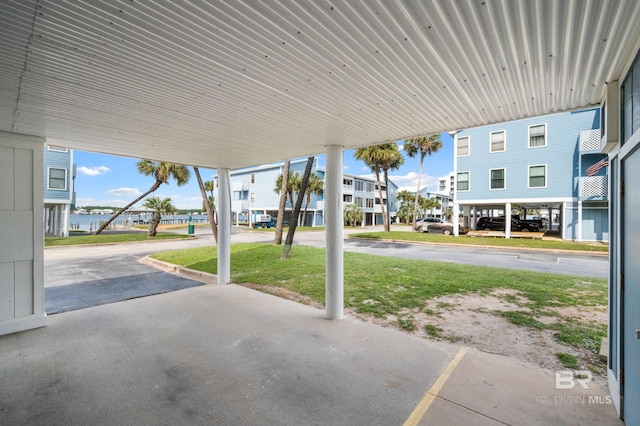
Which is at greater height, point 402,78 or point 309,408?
point 402,78

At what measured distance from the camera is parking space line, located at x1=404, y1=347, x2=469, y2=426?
103 inches

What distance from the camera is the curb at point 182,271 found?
8414mm

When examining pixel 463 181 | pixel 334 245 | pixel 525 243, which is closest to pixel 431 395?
pixel 334 245

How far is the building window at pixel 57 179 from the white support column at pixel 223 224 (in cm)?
1963

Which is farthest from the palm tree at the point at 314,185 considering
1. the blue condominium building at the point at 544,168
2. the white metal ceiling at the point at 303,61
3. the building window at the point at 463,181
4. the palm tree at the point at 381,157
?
the white metal ceiling at the point at 303,61

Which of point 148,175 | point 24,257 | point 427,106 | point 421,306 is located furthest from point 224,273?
point 148,175

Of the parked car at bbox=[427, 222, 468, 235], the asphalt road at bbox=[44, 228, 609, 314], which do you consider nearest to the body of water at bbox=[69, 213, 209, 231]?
the asphalt road at bbox=[44, 228, 609, 314]

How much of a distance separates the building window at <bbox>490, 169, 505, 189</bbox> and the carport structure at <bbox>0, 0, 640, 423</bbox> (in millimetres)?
17765

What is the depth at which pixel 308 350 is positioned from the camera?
13.1 ft

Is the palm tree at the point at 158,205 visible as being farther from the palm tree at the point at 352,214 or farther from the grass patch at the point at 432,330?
the grass patch at the point at 432,330

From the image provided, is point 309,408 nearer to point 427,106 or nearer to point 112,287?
point 427,106

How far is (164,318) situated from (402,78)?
5.33 meters
